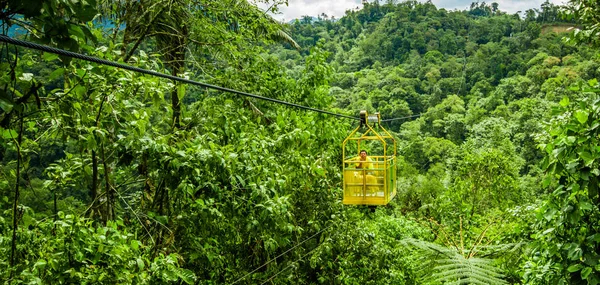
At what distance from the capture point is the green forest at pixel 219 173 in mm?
3123

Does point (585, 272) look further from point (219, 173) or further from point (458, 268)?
point (219, 173)

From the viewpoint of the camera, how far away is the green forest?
10.2ft

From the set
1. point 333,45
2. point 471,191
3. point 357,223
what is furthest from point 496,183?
point 333,45

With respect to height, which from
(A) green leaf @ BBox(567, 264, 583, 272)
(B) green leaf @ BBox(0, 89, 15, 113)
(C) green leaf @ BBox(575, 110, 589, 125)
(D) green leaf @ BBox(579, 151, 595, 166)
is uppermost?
(B) green leaf @ BBox(0, 89, 15, 113)

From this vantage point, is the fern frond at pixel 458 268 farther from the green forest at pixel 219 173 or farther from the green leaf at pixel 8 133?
the green leaf at pixel 8 133

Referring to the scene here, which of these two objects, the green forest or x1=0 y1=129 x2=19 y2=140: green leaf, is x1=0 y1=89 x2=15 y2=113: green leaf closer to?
the green forest

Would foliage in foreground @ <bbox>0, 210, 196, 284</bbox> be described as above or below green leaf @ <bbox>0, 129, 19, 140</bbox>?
below

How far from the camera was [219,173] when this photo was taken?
13.6ft

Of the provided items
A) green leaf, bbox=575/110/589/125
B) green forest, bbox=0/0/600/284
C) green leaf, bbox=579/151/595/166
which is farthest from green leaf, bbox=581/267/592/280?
green leaf, bbox=575/110/589/125

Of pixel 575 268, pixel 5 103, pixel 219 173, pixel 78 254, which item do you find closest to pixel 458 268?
pixel 575 268

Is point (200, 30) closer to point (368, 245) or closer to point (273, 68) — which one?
point (273, 68)

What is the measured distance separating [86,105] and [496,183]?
11.6 meters

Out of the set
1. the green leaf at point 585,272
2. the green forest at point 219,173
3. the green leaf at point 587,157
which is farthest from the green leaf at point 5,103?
the green leaf at point 585,272

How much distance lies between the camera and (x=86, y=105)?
143 inches
